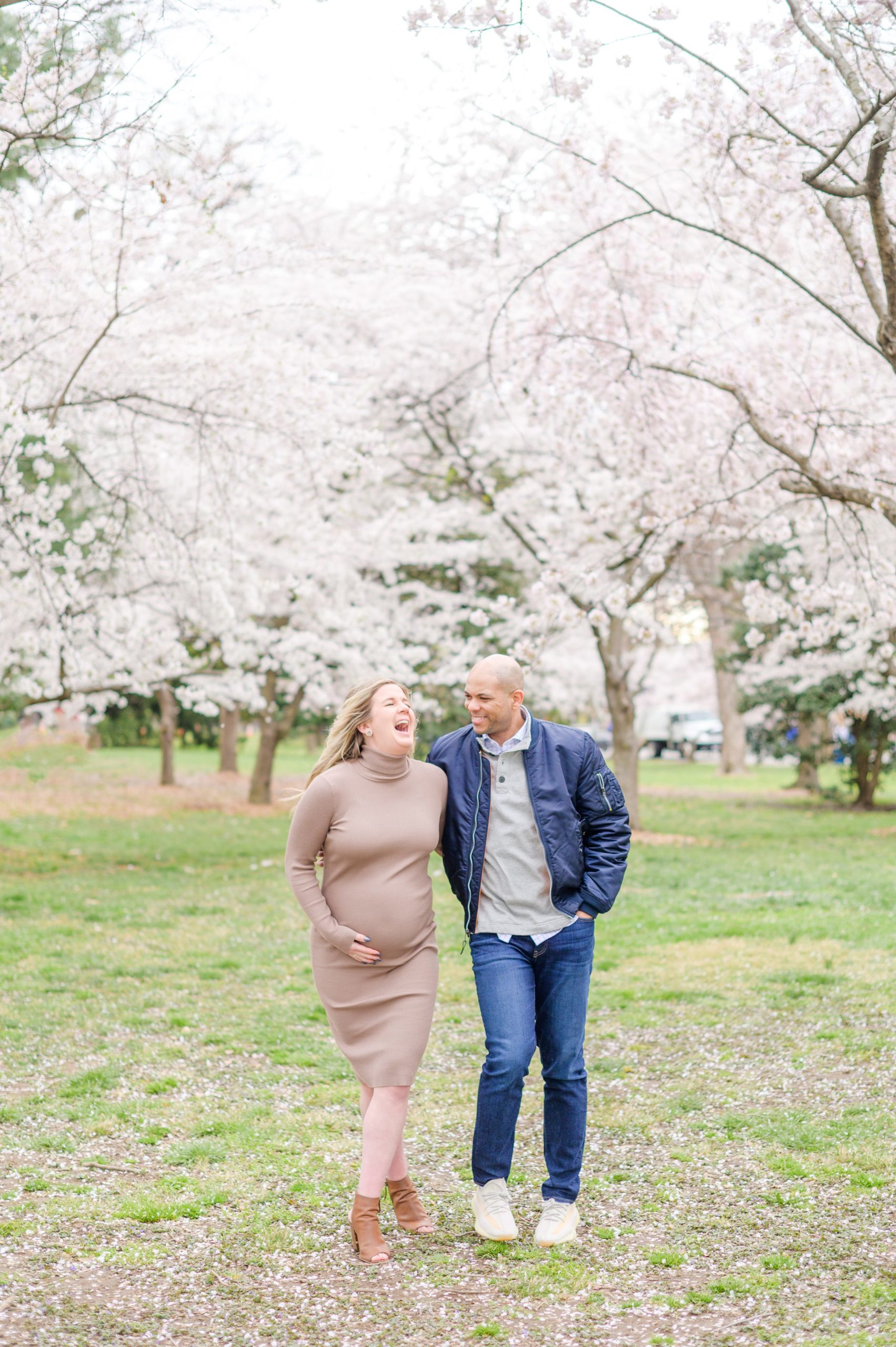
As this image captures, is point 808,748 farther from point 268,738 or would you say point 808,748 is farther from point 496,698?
point 496,698

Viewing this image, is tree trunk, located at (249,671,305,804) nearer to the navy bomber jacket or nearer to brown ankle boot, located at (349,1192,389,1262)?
the navy bomber jacket

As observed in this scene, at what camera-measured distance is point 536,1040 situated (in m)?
4.11

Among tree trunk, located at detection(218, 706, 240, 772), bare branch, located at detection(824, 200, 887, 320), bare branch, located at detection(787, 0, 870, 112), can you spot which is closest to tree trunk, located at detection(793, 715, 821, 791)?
tree trunk, located at detection(218, 706, 240, 772)

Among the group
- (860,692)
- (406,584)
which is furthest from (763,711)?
(406,584)

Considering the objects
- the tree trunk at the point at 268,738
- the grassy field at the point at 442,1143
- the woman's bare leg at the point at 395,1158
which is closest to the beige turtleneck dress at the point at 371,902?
the woman's bare leg at the point at 395,1158

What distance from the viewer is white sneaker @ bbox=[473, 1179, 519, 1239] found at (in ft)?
13.1

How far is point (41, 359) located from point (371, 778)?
308 inches

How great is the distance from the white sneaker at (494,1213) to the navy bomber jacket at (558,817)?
0.80 metres

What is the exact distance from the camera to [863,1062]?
6148 millimetres

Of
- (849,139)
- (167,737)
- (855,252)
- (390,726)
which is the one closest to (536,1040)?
(390,726)

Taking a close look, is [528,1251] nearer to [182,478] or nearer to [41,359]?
[41,359]

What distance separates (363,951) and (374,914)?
12 cm

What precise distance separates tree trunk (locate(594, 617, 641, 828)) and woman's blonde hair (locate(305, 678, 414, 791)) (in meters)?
12.4

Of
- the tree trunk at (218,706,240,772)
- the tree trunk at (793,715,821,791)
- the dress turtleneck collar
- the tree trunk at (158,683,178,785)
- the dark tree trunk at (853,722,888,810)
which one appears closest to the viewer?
the dress turtleneck collar
